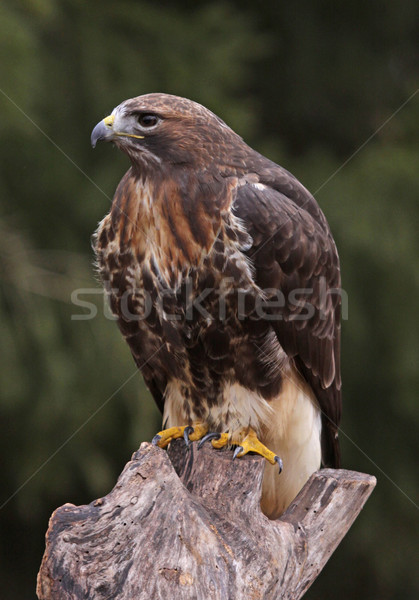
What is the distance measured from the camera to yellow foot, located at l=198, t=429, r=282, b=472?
3289mm

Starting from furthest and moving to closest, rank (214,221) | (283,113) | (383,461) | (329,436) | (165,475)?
(283,113) → (383,461) → (329,436) → (214,221) → (165,475)

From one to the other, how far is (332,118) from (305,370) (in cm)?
304

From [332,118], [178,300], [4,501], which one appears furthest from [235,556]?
[332,118]

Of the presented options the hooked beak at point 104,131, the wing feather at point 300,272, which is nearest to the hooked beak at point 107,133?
the hooked beak at point 104,131

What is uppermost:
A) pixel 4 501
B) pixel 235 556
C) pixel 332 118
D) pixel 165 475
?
pixel 332 118

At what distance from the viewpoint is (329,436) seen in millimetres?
3809

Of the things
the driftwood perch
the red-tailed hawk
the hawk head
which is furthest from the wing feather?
the driftwood perch

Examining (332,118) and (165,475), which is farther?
(332,118)

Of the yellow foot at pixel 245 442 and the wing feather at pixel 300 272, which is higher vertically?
the wing feather at pixel 300 272

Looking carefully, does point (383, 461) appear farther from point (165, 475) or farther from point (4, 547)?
point (165, 475)

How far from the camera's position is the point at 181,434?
343 cm

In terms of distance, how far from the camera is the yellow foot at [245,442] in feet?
10.8

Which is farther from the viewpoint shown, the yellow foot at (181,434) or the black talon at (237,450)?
the yellow foot at (181,434)

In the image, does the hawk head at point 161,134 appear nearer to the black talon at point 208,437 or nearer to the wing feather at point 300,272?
the wing feather at point 300,272
